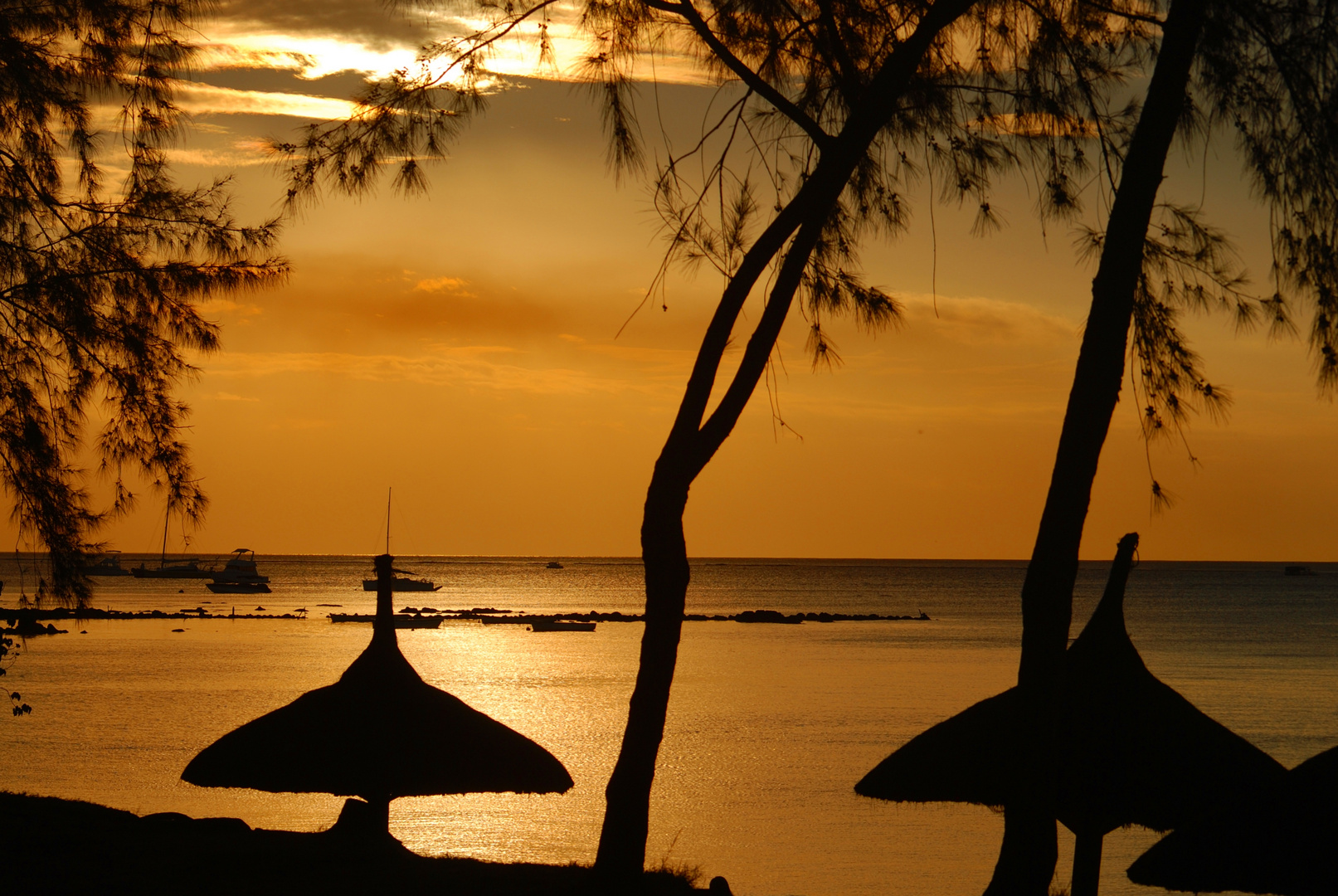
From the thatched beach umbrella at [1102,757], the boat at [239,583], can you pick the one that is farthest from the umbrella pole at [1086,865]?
the boat at [239,583]

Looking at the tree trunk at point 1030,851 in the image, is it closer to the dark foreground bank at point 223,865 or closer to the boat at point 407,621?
the dark foreground bank at point 223,865

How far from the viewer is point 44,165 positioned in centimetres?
759

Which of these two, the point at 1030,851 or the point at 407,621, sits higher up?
the point at 1030,851

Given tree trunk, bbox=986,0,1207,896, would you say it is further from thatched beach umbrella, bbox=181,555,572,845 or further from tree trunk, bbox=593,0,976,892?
thatched beach umbrella, bbox=181,555,572,845

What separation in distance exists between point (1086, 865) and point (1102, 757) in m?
0.61

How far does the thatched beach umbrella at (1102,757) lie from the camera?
21.6 feet

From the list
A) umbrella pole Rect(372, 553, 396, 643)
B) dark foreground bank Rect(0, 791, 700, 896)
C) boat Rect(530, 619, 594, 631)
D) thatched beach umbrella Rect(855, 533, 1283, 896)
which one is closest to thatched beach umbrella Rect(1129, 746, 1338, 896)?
thatched beach umbrella Rect(855, 533, 1283, 896)

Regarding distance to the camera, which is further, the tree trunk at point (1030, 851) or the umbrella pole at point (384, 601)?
the umbrella pole at point (384, 601)

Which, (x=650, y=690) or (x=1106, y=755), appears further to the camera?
(x=1106, y=755)

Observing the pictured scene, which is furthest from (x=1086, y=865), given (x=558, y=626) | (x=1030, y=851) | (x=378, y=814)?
(x=558, y=626)

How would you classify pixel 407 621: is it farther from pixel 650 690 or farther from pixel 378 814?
pixel 650 690

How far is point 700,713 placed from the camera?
33531mm

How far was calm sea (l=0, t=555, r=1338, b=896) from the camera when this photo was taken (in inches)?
733

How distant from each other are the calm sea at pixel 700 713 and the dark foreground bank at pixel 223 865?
844mm
